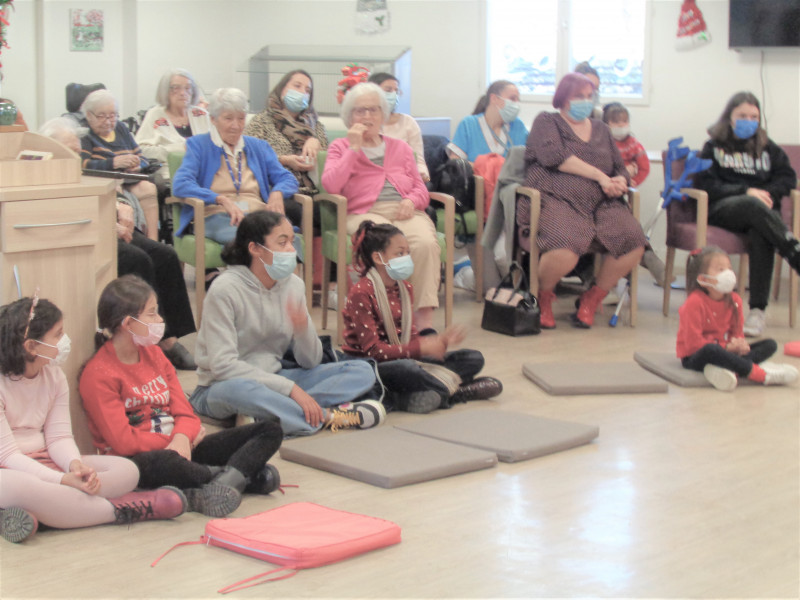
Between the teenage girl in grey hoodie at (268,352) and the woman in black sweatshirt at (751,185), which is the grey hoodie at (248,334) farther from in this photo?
the woman in black sweatshirt at (751,185)

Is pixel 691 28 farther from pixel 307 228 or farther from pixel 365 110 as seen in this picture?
pixel 307 228

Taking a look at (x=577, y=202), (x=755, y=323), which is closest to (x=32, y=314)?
(x=577, y=202)

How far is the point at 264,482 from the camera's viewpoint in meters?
2.98

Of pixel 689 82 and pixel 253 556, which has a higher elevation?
pixel 689 82

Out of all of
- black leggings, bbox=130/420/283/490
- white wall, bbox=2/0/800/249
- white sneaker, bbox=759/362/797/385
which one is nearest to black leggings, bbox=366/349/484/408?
black leggings, bbox=130/420/283/490

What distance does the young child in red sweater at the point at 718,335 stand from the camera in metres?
4.26

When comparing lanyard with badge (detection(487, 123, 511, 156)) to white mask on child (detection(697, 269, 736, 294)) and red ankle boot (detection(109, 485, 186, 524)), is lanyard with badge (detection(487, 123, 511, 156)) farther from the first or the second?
red ankle boot (detection(109, 485, 186, 524))

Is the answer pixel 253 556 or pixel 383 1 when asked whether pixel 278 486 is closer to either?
pixel 253 556

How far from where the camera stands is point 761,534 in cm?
277

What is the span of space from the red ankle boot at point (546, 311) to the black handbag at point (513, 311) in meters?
0.12

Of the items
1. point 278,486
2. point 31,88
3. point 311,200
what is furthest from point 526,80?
point 278,486

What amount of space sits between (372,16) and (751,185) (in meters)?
3.78

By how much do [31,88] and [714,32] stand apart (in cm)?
512

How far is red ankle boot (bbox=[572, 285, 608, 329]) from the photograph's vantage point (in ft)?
17.9
